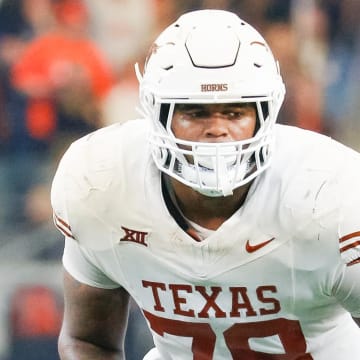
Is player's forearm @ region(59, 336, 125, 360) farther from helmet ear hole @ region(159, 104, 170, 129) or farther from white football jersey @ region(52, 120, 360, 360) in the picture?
helmet ear hole @ region(159, 104, 170, 129)

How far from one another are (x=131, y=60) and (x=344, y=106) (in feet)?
2.35

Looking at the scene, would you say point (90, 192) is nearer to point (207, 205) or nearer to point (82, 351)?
point (207, 205)

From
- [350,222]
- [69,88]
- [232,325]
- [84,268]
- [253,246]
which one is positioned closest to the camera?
[350,222]

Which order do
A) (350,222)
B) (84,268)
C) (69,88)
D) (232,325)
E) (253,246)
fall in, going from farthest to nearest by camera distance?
(69,88) < (84,268) < (232,325) < (253,246) < (350,222)

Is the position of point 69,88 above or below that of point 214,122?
below

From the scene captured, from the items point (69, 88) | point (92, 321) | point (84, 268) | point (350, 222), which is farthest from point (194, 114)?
point (69, 88)

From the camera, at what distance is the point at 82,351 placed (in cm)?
241

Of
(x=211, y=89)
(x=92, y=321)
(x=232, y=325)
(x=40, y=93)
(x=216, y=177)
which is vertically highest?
(x=211, y=89)

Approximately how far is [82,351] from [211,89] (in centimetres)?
70

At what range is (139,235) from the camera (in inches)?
84.8

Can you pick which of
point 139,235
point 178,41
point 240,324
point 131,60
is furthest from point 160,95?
point 131,60

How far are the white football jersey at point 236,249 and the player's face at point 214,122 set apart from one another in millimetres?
108

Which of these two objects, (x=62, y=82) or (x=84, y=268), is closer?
(x=84, y=268)

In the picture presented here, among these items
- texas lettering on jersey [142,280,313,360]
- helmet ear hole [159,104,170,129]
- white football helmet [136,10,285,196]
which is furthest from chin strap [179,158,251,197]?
texas lettering on jersey [142,280,313,360]
